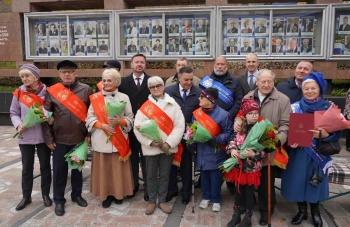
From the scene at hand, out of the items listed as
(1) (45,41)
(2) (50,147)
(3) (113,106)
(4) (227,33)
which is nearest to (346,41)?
(4) (227,33)

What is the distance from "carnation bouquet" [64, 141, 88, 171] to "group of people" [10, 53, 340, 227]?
3.3 inches

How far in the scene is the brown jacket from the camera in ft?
12.6

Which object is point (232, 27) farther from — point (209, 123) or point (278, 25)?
point (209, 123)

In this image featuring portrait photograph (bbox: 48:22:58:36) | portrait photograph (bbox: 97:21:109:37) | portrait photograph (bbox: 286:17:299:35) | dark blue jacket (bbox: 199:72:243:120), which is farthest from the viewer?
portrait photograph (bbox: 48:22:58:36)

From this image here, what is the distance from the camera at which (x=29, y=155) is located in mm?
3980

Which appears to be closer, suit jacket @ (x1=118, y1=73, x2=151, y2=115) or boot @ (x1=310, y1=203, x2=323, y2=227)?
boot @ (x1=310, y1=203, x2=323, y2=227)

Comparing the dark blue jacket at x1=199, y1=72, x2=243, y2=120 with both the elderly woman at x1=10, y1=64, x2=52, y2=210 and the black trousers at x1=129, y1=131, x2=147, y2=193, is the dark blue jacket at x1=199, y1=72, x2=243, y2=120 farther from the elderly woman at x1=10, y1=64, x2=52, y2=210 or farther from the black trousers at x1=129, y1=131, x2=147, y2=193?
the elderly woman at x1=10, y1=64, x2=52, y2=210

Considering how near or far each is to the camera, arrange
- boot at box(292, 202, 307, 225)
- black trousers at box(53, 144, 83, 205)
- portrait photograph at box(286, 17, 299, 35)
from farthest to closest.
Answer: portrait photograph at box(286, 17, 299, 35) < black trousers at box(53, 144, 83, 205) < boot at box(292, 202, 307, 225)

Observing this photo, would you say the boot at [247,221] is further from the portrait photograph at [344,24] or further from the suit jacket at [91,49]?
the suit jacket at [91,49]

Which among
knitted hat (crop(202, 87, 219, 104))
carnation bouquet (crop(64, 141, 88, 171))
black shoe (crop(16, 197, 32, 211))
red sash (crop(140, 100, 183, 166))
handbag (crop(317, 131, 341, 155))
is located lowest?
black shoe (crop(16, 197, 32, 211))

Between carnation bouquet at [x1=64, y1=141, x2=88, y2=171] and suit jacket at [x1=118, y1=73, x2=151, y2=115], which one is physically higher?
suit jacket at [x1=118, y1=73, x2=151, y2=115]

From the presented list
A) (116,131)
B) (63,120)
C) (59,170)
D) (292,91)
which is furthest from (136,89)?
(292,91)

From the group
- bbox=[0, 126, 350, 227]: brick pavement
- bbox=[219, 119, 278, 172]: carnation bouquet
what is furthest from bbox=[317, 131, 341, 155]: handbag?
bbox=[0, 126, 350, 227]: brick pavement

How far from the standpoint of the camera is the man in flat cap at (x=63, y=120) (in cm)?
384
